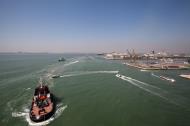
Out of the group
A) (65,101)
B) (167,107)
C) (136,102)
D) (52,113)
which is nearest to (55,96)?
(65,101)

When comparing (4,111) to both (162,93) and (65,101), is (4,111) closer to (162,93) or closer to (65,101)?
(65,101)

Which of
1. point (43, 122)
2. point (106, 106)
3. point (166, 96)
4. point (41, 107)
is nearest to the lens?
point (43, 122)

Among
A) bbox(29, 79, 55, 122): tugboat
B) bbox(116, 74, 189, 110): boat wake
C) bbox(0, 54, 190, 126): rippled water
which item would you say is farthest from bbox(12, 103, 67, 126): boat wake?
bbox(116, 74, 189, 110): boat wake

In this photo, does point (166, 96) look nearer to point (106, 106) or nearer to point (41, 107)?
point (106, 106)

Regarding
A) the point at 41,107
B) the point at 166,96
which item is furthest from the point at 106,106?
the point at 166,96

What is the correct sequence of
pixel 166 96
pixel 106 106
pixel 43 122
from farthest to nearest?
1. pixel 166 96
2. pixel 106 106
3. pixel 43 122

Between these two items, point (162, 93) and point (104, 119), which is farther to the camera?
point (162, 93)

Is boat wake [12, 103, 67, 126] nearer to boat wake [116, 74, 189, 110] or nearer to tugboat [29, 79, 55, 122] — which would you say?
tugboat [29, 79, 55, 122]

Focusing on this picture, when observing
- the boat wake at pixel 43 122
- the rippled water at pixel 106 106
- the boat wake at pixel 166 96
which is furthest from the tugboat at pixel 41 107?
the boat wake at pixel 166 96
